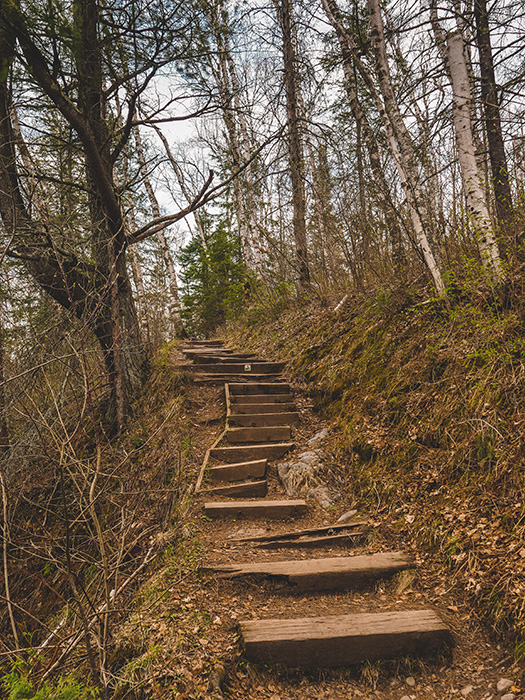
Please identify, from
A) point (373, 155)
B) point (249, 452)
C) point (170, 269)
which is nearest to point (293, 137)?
point (373, 155)

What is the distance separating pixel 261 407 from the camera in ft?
20.2

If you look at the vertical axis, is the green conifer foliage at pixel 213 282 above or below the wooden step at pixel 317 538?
above

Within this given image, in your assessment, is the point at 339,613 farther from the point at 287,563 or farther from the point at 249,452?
the point at 249,452

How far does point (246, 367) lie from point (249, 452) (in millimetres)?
2839

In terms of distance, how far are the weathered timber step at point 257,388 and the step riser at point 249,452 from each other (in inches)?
65.7

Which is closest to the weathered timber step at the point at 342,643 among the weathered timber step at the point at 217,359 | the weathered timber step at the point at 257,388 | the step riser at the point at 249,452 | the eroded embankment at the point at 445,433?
the eroded embankment at the point at 445,433

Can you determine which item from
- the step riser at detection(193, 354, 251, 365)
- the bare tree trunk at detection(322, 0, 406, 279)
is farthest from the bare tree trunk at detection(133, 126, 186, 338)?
the bare tree trunk at detection(322, 0, 406, 279)

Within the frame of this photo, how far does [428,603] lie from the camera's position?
273 cm

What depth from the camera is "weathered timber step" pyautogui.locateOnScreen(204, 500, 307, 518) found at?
3.99 metres

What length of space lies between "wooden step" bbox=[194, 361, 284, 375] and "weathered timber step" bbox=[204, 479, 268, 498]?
339 centimetres

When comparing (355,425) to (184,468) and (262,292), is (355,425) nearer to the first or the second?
(184,468)

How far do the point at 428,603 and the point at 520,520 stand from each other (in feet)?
2.84

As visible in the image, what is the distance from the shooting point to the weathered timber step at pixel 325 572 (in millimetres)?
3004

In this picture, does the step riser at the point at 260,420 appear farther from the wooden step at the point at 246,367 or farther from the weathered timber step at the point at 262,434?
the wooden step at the point at 246,367
